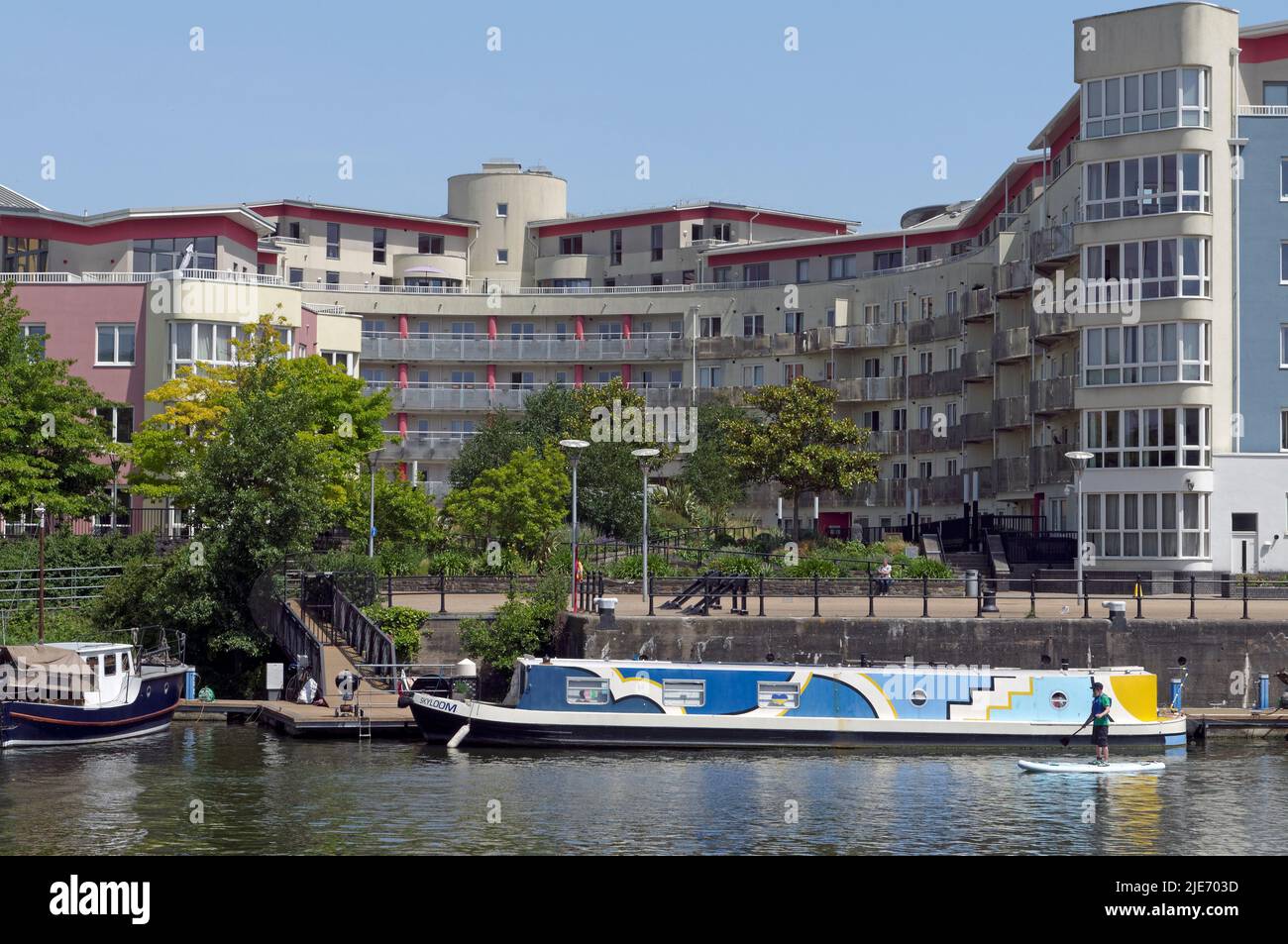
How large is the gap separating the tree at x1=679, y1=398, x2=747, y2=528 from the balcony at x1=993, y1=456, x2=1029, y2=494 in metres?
10.9

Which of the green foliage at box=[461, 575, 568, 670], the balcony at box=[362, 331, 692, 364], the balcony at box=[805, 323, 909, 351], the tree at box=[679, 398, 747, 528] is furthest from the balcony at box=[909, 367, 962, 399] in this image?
the green foliage at box=[461, 575, 568, 670]

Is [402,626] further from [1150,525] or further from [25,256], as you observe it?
[25,256]

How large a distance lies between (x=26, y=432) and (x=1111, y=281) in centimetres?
3748

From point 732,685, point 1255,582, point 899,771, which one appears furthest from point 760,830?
point 1255,582

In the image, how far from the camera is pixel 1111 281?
62781 mm

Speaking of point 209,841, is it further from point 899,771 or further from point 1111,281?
point 1111,281

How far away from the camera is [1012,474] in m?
73.2

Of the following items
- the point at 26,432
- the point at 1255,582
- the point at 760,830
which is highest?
the point at 26,432

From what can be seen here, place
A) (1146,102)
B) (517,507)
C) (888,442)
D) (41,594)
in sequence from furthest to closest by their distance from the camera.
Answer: (888,442), (517,507), (1146,102), (41,594)

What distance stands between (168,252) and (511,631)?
34970 millimetres

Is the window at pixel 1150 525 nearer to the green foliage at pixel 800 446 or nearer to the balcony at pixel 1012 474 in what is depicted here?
the balcony at pixel 1012 474

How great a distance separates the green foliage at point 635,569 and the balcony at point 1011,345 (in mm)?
21515

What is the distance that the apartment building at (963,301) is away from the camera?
61.5 m

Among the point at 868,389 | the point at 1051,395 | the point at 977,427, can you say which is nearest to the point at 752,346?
the point at 868,389
